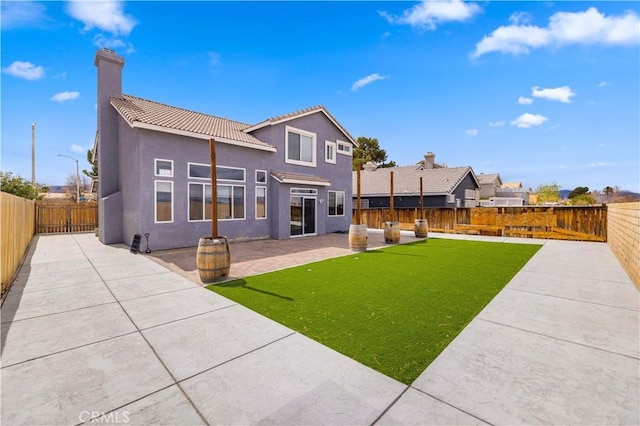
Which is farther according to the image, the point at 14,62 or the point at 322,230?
the point at 322,230

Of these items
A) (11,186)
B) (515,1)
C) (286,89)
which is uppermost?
(286,89)

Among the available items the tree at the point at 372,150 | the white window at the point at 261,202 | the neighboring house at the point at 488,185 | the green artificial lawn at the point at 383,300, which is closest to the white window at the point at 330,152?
the white window at the point at 261,202

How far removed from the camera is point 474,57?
489 inches

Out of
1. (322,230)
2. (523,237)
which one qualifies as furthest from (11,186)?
(523,237)

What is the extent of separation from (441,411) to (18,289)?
802cm

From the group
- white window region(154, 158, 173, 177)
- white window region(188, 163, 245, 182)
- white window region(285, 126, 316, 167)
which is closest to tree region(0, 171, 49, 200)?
white window region(154, 158, 173, 177)

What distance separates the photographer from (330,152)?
17031 mm

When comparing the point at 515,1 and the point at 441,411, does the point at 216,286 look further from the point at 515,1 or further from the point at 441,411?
the point at 515,1

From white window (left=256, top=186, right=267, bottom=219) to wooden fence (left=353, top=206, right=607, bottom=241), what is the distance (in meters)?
10.3

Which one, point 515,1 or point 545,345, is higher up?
point 515,1

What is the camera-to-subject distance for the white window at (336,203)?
16875mm

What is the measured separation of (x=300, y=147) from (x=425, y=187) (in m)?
15.0

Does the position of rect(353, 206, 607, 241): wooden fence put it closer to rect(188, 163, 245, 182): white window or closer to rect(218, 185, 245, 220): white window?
rect(218, 185, 245, 220): white window

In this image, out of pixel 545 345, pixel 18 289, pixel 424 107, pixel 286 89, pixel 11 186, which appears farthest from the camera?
pixel 424 107
